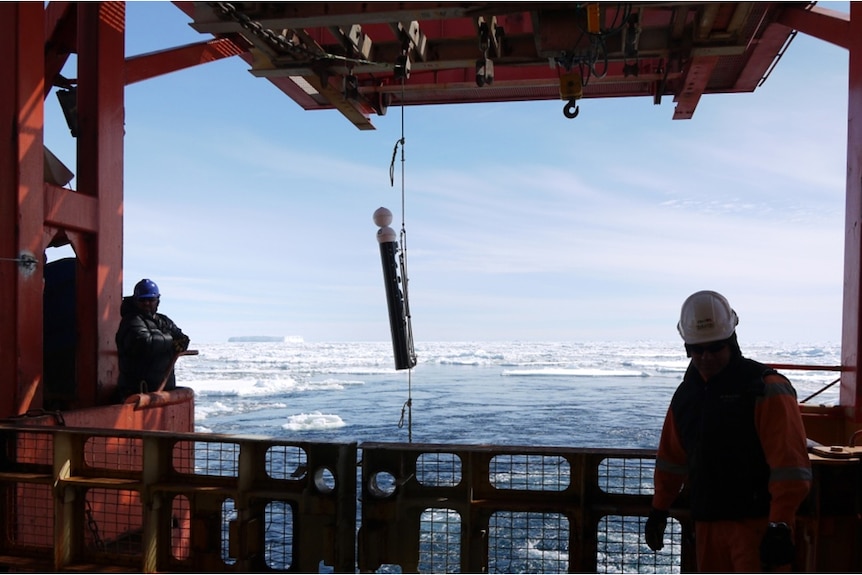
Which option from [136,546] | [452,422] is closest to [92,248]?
[136,546]

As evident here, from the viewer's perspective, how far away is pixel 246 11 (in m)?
4.21

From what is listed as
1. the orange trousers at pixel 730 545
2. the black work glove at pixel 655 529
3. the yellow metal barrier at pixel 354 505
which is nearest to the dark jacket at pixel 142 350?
the yellow metal barrier at pixel 354 505

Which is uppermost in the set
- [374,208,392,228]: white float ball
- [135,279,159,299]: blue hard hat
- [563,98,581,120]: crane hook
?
[563,98,581,120]: crane hook

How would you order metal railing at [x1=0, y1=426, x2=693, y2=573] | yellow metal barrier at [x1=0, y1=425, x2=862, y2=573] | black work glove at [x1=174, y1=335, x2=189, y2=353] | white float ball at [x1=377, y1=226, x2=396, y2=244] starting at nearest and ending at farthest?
yellow metal barrier at [x1=0, y1=425, x2=862, y2=573]
metal railing at [x1=0, y1=426, x2=693, y2=573]
white float ball at [x1=377, y1=226, x2=396, y2=244]
black work glove at [x1=174, y1=335, x2=189, y2=353]

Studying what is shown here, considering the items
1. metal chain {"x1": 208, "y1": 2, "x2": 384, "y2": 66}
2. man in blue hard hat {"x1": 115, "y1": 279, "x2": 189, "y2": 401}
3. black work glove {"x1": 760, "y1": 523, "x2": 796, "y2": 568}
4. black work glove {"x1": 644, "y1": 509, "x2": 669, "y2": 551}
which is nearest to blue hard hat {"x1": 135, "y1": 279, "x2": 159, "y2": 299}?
man in blue hard hat {"x1": 115, "y1": 279, "x2": 189, "y2": 401}

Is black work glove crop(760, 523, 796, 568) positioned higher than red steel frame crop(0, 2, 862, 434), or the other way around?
red steel frame crop(0, 2, 862, 434)

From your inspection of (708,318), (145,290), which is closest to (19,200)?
(145,290)

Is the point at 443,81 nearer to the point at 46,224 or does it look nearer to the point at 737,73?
the point at 737,73

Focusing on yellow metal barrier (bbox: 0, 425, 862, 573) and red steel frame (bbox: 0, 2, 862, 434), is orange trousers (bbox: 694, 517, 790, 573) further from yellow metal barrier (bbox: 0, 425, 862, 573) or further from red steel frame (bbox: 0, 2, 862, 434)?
red steel frame (bbox: 0, 2, 862, 434)

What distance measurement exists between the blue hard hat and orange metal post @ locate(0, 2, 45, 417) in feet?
3.30

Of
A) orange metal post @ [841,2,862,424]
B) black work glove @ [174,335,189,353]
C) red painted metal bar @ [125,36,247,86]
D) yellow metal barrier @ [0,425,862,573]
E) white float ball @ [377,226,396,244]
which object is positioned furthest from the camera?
red painted metal bar @ [125,36,247,86]

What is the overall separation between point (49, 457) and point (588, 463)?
3.86m

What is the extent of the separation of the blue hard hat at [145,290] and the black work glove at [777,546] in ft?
17.9

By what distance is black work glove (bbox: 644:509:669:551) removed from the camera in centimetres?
324
